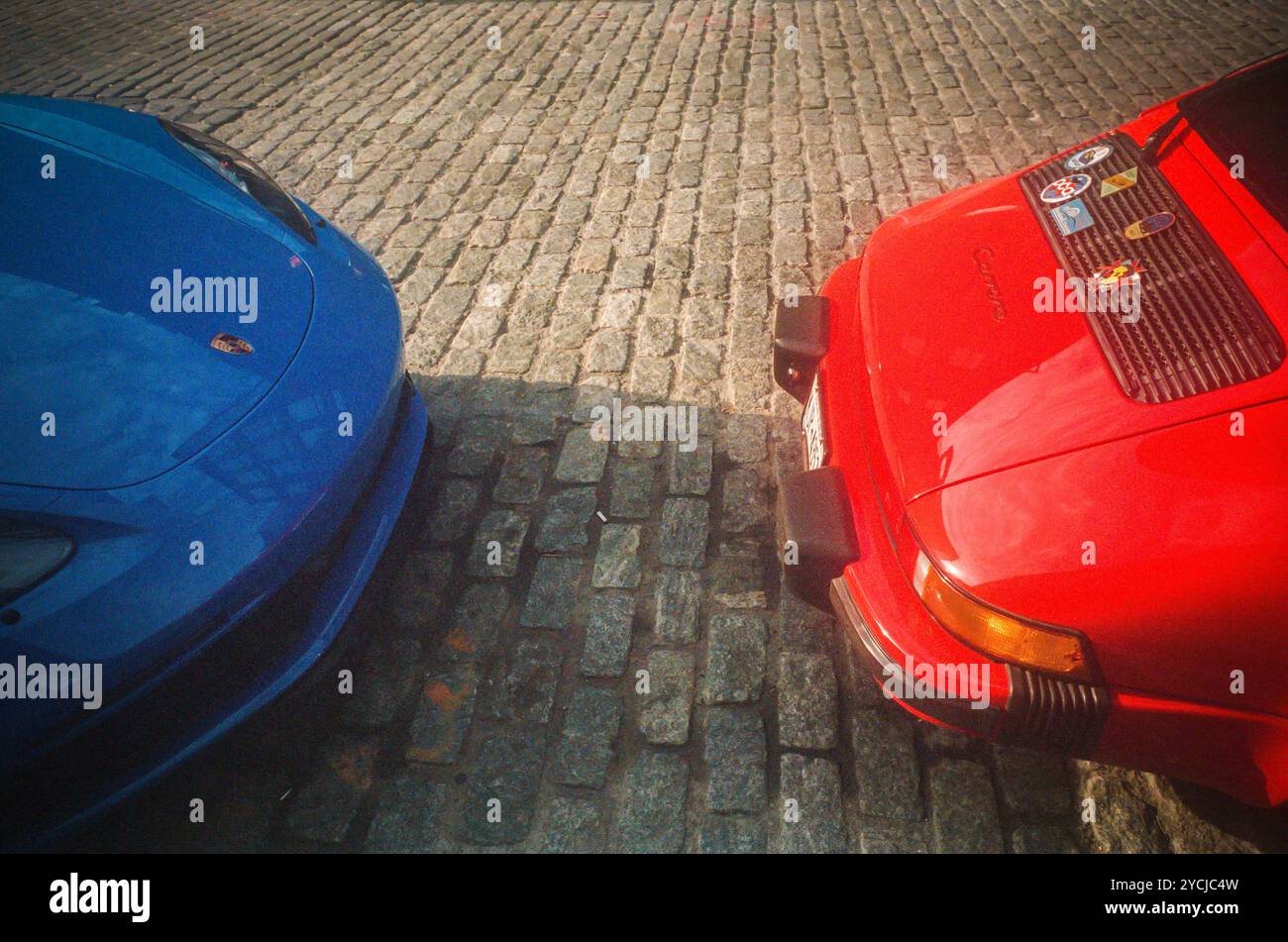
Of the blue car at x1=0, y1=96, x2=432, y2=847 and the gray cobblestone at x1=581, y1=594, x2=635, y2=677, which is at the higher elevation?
the blue car at x1=0, y1=96, x2=432, y2=847

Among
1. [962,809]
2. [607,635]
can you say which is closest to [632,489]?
[607,635]

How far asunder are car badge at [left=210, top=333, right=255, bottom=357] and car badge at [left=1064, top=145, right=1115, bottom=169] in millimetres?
2789

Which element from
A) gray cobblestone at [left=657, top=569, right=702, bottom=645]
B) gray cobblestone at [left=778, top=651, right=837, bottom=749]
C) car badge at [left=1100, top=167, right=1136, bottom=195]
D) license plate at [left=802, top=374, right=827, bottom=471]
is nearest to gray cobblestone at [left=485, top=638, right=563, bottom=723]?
gray cobblestone at [left=657, top=569, right=702, bottom=645]

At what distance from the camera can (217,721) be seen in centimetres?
200

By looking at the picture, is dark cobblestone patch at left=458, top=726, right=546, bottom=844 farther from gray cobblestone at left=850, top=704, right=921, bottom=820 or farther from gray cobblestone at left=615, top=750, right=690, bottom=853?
gray cobblestone at left=850, top=704, right=921, bottom=820

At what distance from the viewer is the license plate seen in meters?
2.39

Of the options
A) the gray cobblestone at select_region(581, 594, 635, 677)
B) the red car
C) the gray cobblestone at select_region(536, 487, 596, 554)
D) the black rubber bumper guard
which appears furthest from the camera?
the gray cobblestone at select_region(536, 487, 596, 554)

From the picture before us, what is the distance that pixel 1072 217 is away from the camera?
2195mm

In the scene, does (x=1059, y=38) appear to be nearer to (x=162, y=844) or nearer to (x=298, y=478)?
(x=298, y=478)

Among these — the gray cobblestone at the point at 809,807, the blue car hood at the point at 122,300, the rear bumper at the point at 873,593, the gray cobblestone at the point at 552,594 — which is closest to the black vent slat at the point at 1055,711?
the rear bumper at the point at 873,593

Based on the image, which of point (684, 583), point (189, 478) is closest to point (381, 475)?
point (189, 478)

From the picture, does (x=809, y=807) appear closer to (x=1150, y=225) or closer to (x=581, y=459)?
(x=581, y=459)

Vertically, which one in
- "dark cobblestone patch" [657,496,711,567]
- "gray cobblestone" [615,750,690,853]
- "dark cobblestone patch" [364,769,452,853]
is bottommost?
"dark cobblestone patch" [364,769,452,853]

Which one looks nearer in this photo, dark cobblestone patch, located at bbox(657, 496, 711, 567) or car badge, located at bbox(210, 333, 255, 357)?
car badge, located at bbox(210, 333, 255, 357)
